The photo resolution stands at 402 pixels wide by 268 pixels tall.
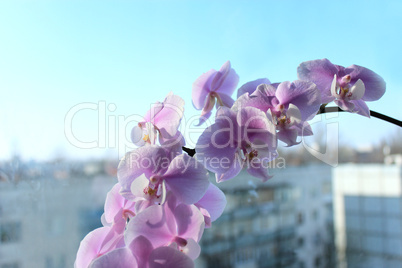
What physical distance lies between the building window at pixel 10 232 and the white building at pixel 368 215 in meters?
2.12

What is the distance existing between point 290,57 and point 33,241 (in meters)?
1.10

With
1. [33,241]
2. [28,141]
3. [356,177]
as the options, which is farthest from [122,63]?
[356,177]

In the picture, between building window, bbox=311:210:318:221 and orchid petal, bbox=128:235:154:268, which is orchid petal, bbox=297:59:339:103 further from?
building window, bbox=311:210:318:221

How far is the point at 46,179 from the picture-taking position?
102cm

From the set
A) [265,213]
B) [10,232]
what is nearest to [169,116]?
[10,232]

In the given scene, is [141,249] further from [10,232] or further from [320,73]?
[10,232]

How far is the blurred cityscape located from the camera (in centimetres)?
105

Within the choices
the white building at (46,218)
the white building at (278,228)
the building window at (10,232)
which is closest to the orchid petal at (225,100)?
the white building at (46,218)

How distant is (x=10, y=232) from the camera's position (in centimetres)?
105

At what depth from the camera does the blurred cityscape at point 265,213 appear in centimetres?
105

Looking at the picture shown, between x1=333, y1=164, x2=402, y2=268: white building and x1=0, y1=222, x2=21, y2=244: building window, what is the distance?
212 cm

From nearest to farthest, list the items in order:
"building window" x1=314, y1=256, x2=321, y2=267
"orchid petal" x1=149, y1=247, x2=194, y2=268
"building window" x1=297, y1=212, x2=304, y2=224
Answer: "orchid petal" x1=149, y1=247, x2=194, y2=268
"building window" x1=314, y1=256, x2=321, y2=267
"building window" x1=297, y1=212, x2=304, y2=224

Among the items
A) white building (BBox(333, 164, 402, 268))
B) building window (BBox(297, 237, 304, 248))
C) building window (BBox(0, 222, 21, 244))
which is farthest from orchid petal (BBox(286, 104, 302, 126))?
white building (BBox(333, 164, 402, 268))

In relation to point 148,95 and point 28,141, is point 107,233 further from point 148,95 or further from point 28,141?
point 28,141
